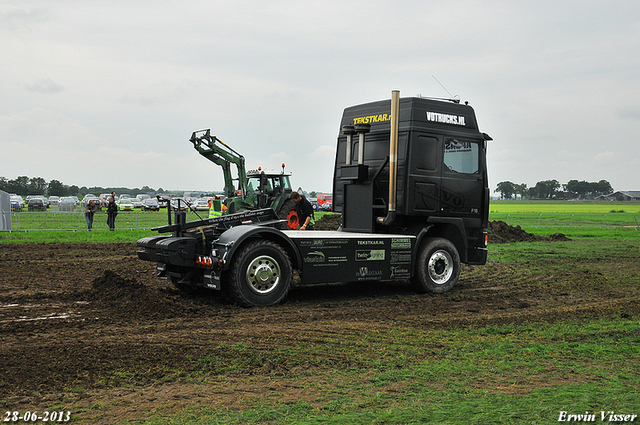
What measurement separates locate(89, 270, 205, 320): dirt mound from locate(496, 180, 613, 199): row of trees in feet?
420

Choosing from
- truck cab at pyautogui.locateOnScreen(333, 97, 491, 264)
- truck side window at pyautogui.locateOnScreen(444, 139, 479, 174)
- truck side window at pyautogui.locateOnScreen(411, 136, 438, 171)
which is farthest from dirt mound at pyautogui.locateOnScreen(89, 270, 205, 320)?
truck side window at pyautogui.locateOnScreen(444, 139, 479, 174)

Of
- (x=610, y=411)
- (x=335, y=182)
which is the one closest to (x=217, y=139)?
(x=335, y=182)

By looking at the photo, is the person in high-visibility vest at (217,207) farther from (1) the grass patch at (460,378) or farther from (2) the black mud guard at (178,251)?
(1) the grass patch at (460,378)

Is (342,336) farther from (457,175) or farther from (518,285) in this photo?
(518,285)

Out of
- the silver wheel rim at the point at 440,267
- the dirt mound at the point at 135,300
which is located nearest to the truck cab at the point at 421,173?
the silver wheel rim at the point at 440,267

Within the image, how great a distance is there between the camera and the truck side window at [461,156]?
10.9m

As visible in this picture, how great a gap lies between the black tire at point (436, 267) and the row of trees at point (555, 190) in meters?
125

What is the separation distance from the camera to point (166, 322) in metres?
7.73

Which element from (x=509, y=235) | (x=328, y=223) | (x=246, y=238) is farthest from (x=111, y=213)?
(x=246, y=238)

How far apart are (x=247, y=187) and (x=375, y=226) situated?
43.5ft

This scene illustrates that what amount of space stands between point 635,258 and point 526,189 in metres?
127

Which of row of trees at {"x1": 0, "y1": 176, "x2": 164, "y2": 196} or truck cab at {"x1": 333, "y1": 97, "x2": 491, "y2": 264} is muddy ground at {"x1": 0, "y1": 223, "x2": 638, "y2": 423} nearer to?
truck cab at {"x1": 333, "y1": 97, "x2": 491, "y2": 264}

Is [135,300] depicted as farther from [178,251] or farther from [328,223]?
[328,223]

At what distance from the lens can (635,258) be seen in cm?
1783
